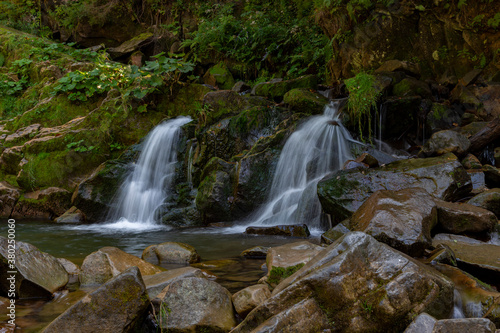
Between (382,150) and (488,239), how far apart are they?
4.10 metres

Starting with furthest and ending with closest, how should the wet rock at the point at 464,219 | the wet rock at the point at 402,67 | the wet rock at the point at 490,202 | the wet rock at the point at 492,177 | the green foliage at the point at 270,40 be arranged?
1. the green foliage at the point at 270,40
2. the wet rock at the point at 402,67
3. the wet rock at the point at 492,177
4. the wet rock at the point at 490,202
5. the wet rock at the point at 464,219

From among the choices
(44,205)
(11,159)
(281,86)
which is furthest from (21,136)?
(281,86)

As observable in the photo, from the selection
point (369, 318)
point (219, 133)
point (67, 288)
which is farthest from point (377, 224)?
point (219, 133)

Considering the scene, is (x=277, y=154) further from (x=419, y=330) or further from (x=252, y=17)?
(x=252, y=17)

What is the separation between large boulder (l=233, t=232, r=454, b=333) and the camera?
257 centimetres

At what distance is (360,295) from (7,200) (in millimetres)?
→ 10220

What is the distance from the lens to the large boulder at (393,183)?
587 cm

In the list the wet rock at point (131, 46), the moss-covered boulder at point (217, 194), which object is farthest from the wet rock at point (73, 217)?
the wet rock at point (131, 46)

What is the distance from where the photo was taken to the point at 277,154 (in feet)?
27.6

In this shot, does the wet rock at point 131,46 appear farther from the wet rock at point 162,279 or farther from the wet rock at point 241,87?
the wet rock at point 162,279

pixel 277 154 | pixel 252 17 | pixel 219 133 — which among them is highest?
pixel 252 17

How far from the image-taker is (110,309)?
278 centimetres

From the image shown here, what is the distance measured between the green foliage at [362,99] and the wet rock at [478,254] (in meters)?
4.56

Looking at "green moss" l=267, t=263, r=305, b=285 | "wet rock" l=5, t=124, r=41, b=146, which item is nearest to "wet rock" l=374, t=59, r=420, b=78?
"green moss" l=267, t=263, r=305, b=285
